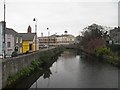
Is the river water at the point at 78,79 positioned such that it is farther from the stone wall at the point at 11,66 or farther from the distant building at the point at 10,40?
the distant building at the point at 10,40

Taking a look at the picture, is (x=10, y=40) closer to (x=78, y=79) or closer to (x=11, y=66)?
(x=78, y=79)

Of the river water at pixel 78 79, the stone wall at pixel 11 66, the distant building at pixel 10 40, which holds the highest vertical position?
the distant building at pixel 10 40

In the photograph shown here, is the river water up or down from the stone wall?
down

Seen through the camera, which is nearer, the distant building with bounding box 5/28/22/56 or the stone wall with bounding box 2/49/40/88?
the stone wall with bounding box 2/49/40/88

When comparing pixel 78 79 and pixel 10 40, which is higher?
pixel 10 40

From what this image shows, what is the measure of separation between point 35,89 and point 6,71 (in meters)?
3.22

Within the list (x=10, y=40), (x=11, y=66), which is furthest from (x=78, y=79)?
(x=10, y=40)

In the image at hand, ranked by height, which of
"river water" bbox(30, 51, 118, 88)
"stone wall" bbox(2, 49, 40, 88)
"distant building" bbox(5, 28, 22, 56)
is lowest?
"river water" bbox(30, 51, 118, 88)

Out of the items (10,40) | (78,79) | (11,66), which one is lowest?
(78,79)

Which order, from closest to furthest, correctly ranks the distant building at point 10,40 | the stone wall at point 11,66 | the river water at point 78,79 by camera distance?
1. the stone wall at point 11,66
2. the river water at point 78,79
3. the distant building at point 10,40

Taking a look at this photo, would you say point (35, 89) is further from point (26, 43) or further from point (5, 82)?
point (26, 43)

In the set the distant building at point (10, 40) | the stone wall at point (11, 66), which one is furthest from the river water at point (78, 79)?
the distant building at point (10, 40)

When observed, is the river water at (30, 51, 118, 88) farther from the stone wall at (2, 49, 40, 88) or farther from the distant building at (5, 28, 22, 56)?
the distant building at (5, 28, 22, 56)

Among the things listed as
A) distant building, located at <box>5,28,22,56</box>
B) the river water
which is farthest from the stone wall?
distant building, located at <box>5,28,22,56</box>
